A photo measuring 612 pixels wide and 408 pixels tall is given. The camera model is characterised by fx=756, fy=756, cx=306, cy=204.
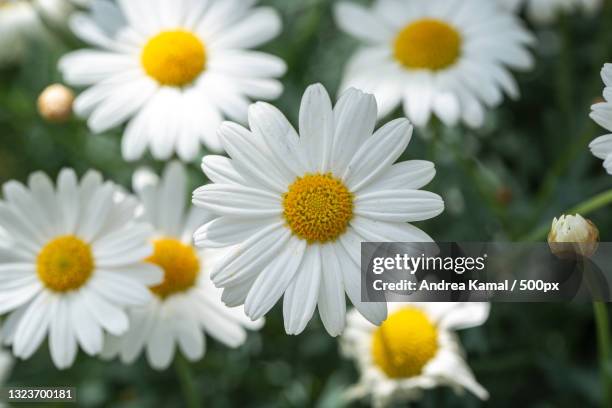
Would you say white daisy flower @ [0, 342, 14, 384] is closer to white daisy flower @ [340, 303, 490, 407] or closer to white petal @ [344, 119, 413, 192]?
white daisy flower @ [340, 303, 490, 407]

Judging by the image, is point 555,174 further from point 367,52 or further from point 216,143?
point 216,143

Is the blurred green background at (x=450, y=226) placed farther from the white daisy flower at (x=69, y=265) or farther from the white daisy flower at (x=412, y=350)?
the white daisy flower at (x=69, y=265)

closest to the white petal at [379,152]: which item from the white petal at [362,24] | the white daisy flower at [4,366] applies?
the white petal at [362,24]

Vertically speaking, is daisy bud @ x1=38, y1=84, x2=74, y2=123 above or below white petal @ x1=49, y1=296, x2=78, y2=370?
above

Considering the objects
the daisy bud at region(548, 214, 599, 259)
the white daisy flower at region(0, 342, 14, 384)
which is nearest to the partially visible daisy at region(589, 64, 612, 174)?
the daisy bud at region(548, 214, 599, 259)

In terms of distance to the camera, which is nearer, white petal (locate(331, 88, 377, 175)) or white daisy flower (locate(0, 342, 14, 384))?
white petal (locate(331, 88, 377, 175))

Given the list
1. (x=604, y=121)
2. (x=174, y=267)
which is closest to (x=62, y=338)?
(x=174, y=267)

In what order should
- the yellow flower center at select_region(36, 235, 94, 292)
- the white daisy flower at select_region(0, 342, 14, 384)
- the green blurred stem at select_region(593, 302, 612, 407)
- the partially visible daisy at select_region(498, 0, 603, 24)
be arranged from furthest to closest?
the partially visible daisy at select_region(498, 0, 603, 24) < the white daisy flower at select_region(0, 342, 14, 384) < the yellow flower center at select_region(36, 235, 94, 292) < the green blurred stem at select_region(593, 302, 612, 407)
